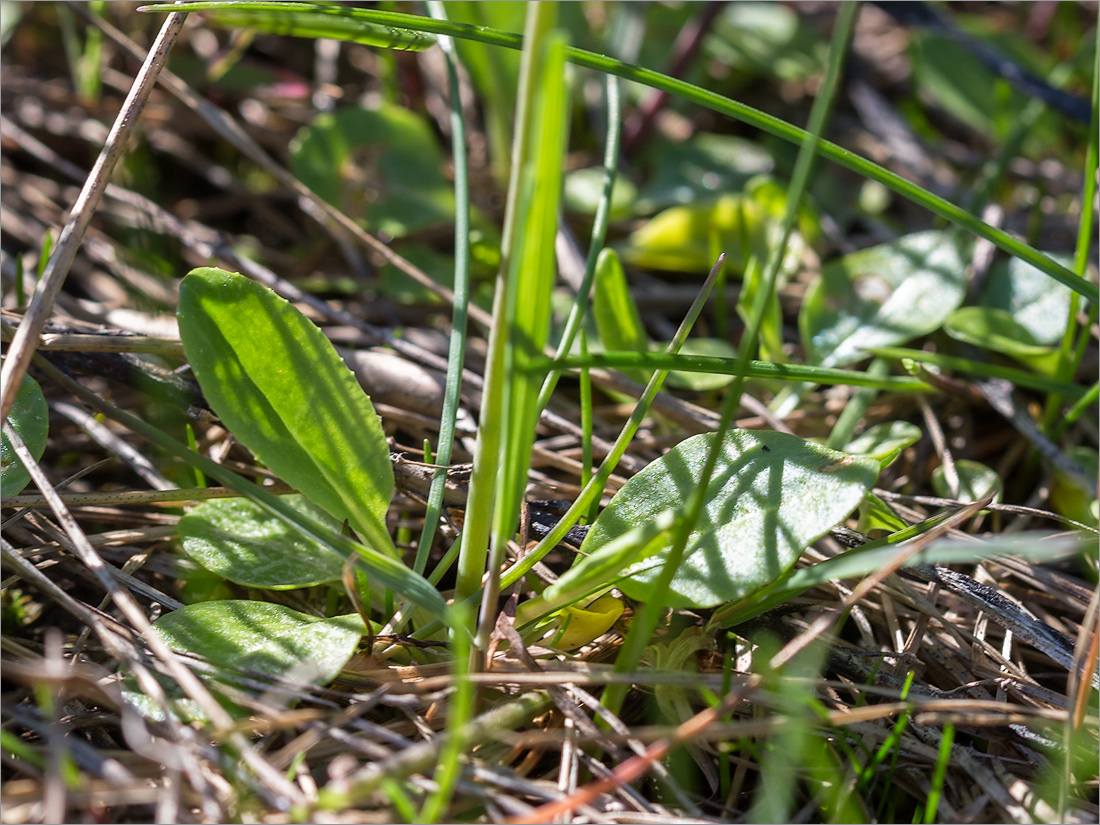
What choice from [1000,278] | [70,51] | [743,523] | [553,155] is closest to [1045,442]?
[1000,278]

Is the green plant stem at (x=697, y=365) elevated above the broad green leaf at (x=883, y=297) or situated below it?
below

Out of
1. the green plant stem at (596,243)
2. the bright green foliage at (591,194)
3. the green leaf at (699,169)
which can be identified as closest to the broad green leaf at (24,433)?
the green plant stem at (596,243)

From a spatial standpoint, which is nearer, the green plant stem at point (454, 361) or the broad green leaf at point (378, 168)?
the green plant stem at point (454, 361)

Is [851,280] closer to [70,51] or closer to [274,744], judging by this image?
[274,744]

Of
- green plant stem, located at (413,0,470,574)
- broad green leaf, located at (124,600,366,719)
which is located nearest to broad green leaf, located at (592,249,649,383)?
green plant stem, located at (413,0,470,574)

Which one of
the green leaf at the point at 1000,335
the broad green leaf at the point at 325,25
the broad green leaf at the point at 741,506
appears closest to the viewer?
the broad green leaf at the point at 741,506

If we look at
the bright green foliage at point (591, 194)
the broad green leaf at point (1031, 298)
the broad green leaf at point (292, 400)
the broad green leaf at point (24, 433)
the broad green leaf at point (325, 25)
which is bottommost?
the broad green leaf at point (24, 433)

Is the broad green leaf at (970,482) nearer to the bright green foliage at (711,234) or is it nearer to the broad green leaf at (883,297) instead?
the broad green leaf at (883,297)
